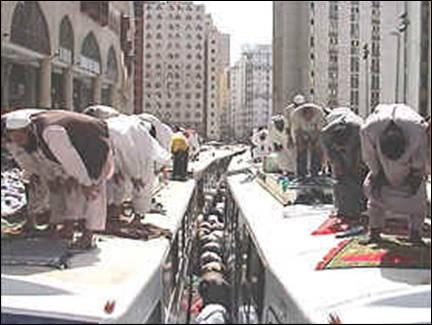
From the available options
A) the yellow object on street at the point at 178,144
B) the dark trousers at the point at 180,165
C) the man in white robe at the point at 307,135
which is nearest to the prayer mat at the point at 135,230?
the man in white robe at the point at 307,135

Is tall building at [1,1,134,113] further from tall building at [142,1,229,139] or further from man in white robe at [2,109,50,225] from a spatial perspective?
man in white robe at [2,109,50,225]

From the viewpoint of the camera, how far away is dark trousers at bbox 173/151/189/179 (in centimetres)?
1205

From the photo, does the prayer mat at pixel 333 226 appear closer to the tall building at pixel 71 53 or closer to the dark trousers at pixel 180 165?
the dark trousers at pixel 180 165

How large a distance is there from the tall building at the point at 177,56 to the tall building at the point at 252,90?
37419mm

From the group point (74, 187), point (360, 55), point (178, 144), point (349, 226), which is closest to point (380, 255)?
point (349, 226)

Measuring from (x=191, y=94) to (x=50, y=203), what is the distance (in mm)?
13526

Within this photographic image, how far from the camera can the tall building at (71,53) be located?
904 inches

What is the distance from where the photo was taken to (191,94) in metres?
18.0

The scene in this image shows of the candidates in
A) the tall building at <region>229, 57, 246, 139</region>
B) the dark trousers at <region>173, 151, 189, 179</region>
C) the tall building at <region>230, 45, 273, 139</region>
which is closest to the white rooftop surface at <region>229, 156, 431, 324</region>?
the dark trousers at <region>173, 151, 189, 179</region>

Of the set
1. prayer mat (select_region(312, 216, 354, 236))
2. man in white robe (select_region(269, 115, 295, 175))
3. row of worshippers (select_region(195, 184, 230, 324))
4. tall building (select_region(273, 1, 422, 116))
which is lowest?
row of worshippers (select_region(195, 184, 230, 324))

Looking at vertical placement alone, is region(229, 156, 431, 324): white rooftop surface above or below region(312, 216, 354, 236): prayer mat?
below

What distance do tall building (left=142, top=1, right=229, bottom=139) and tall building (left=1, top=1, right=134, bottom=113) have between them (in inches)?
114

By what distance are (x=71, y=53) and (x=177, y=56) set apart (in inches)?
589

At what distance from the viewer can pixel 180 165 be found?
40.5 feet
